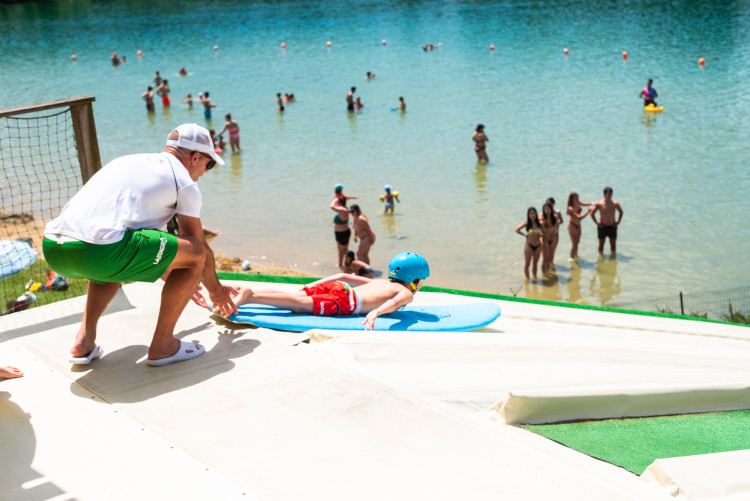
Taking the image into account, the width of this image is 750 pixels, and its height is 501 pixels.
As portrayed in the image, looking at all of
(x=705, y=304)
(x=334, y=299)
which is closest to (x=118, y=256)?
(x=334, y=299)

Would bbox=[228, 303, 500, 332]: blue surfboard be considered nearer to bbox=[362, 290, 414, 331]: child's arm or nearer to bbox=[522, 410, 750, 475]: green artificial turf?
bbox=[362, 290, 414, 331]: child's arm

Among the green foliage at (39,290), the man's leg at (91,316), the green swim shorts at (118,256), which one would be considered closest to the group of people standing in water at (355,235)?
the green foliage at (39,290)

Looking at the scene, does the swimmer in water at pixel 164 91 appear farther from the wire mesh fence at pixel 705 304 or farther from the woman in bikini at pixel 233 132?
the wire mesh fence at pixel 705 304

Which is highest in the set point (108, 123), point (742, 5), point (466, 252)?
point (742, 5)

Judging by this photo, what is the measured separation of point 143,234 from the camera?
4000mm

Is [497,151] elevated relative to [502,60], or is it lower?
lower

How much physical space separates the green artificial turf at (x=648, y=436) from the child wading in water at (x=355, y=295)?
1.95 metres

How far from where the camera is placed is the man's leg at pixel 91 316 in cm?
437

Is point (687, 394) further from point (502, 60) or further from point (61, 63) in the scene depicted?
point (61, 63)

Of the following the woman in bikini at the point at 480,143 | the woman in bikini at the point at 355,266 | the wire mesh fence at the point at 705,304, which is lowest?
the wire mesh fence at the point at 705,304

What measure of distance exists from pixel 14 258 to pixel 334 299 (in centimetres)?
342

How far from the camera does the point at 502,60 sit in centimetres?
3841

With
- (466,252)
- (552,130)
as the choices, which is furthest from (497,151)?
(466,252)

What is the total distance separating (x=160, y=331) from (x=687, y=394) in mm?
3069
